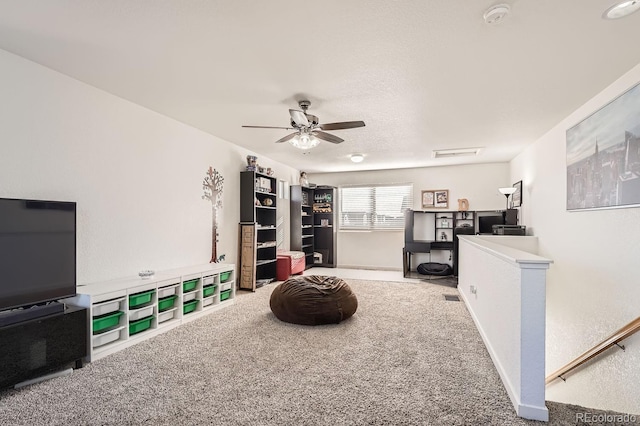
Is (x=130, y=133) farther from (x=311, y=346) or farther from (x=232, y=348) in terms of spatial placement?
(x=311, y=346)

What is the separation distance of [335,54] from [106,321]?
2.94 meters

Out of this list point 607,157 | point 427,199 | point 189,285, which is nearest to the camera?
point 607,157

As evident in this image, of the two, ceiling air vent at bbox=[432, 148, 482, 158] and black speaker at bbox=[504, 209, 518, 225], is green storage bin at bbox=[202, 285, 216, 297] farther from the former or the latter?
black speaker at bbox=[504, 209, 518, 225]

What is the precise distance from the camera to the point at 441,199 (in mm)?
6875

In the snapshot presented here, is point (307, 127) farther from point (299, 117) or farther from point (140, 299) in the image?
point (140, 299)

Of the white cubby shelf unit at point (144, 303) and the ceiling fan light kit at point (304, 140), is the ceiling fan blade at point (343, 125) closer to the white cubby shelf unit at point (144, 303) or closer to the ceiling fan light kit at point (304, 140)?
the ceiling fan light kit at point (304, 140)

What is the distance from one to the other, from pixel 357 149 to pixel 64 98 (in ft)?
12.8

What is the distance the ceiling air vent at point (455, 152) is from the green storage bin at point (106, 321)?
512 cm

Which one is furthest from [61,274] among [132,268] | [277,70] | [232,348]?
[277,70]

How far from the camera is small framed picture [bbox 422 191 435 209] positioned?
22.8ft

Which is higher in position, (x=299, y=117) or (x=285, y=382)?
(x=299, y=117)

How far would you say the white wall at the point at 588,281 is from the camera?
2.43 meters

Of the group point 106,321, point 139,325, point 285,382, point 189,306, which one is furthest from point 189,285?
point 285,382

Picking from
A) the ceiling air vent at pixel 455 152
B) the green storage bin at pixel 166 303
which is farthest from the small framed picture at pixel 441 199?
the green storage bin at pixel 166 303
